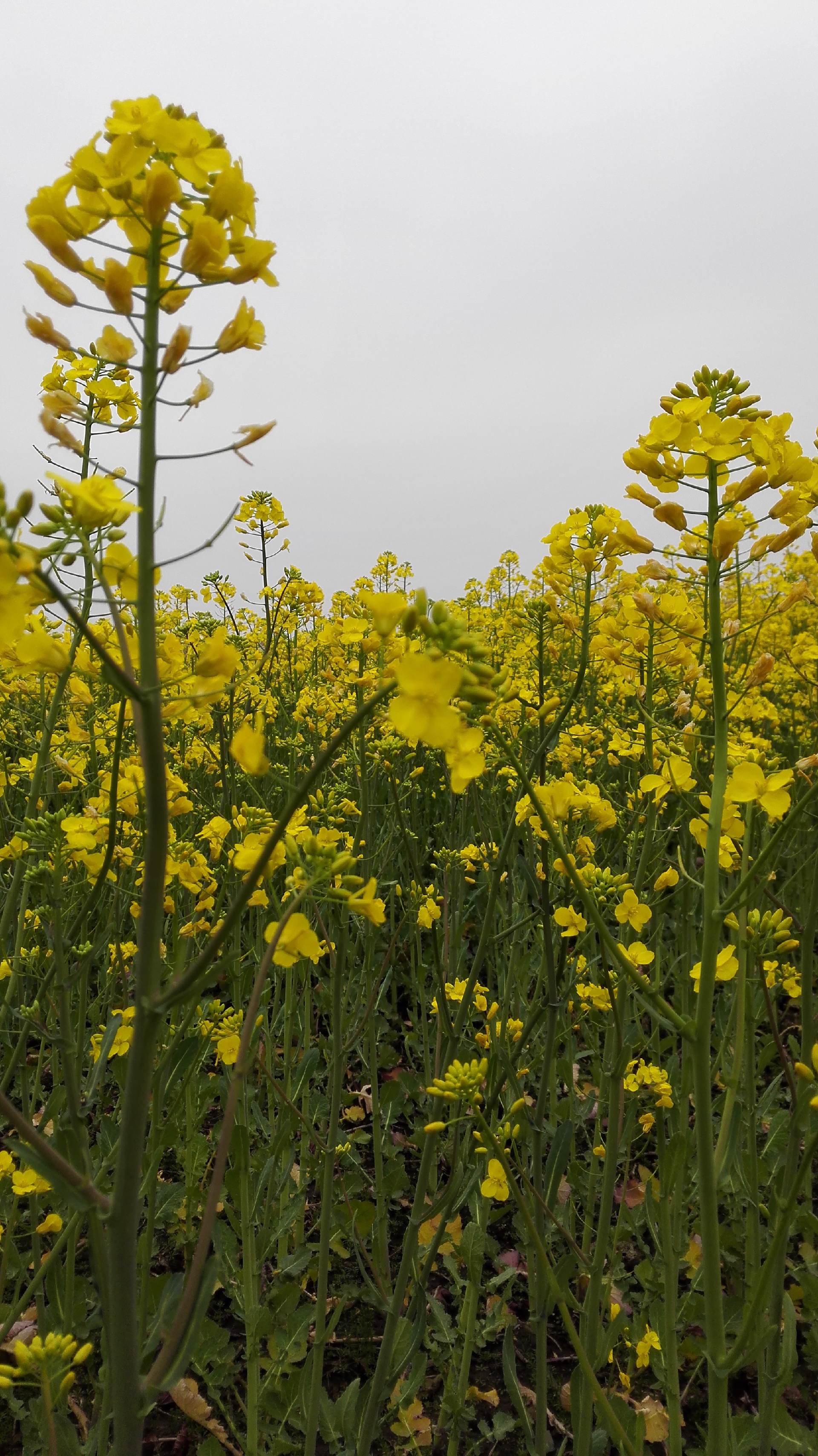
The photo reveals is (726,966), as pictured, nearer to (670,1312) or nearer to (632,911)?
(632,911)

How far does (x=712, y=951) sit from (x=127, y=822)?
6.96 feet

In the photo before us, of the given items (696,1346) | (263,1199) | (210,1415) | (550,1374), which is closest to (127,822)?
(263,1199)

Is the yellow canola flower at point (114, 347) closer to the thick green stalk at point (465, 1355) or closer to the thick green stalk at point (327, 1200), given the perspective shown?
the thick green stalk at point (327, 1200)

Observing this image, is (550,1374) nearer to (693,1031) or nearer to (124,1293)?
(693,1031)

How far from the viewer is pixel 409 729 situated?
0.92 metres

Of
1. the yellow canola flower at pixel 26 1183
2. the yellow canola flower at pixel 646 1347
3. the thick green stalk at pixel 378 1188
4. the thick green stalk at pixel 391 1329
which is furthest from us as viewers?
the thick green stalk at pixel 378 1188

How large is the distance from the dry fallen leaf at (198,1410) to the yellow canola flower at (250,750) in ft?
8.23

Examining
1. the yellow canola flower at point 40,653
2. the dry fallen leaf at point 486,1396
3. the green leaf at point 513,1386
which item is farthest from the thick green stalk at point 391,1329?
the yellow canola flower at point 40,653

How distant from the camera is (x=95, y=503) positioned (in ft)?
3.06

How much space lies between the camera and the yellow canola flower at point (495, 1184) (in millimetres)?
1895

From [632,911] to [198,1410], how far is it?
207cm

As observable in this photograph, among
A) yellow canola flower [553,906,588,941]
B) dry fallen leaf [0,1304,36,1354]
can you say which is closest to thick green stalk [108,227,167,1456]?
yellow canola flower [553,906,588,941]

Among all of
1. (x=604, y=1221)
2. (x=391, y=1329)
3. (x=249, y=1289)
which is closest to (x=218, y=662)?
(x=391, y=1329)

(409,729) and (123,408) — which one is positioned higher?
(123,408)
